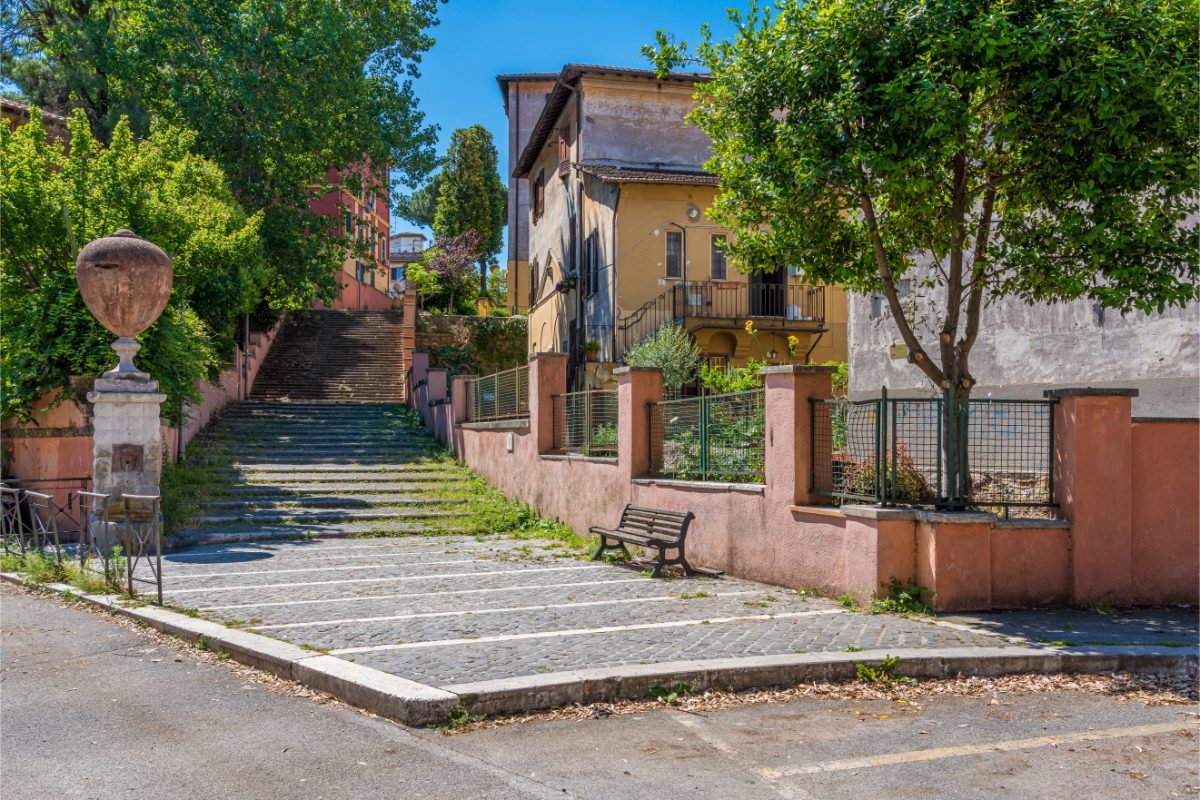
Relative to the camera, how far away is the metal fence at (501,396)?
640 inches

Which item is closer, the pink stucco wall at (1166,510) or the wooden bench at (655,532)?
the pink stucco wall at (1166,510)

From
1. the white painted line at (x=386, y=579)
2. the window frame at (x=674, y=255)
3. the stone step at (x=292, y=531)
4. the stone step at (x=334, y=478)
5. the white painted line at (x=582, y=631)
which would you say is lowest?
the white painted line at (x=386, y=579)

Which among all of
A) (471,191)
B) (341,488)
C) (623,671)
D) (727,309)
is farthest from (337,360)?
(623,671)

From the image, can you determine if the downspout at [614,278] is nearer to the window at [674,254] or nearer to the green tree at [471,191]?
the window at [674,254]

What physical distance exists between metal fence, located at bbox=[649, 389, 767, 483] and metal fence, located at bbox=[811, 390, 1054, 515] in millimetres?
1429

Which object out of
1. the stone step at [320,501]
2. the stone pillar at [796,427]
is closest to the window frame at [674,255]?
the stone step at [320,501]

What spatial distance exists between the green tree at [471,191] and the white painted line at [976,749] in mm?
42327

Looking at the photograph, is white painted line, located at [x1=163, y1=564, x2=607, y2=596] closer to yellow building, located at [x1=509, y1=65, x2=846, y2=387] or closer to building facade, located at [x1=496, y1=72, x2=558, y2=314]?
yellow building, located at [x1=509, y1=65, x2=846, y2=387]

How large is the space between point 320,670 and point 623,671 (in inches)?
76.7

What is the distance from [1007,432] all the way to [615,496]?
17.9 feet

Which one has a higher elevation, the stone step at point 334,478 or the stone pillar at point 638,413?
the stone pillar at point 638,413

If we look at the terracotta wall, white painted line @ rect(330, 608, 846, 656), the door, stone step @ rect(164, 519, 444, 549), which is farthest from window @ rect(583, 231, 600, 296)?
white painted line @ rect(330, 608, 846, 656)

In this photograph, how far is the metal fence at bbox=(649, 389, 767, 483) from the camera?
10.4 m

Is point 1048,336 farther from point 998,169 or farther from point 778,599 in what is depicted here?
point 778,599
